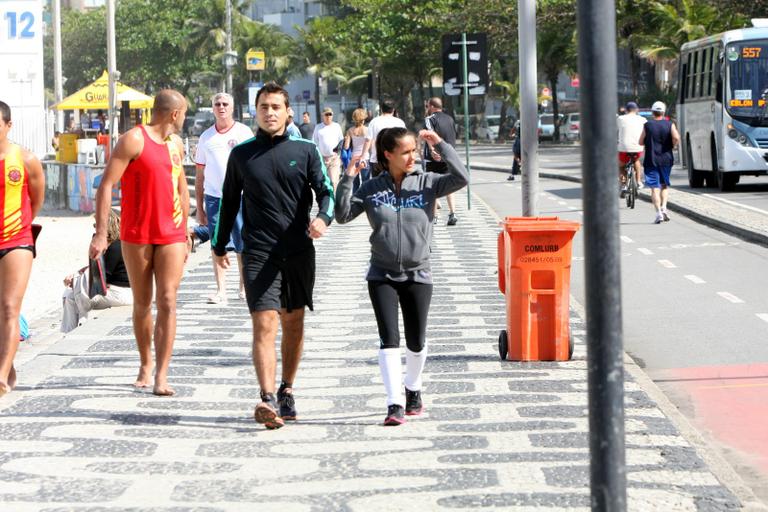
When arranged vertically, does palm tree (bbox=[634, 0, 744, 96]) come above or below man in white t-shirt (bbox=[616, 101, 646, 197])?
above

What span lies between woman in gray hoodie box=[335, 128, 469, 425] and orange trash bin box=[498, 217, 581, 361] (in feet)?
6.23

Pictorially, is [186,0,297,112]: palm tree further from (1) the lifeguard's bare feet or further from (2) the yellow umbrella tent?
(1) the lifeguard's bare feet

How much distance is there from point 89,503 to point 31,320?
933cm

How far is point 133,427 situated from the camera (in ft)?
26.2

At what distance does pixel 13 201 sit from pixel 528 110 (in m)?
3.89

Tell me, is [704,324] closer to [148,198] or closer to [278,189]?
[148,198]

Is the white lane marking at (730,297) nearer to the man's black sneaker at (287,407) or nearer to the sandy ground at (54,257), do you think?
the man's black sneaker at (287,407)

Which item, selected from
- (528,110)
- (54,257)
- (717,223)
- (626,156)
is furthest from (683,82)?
(528,110)

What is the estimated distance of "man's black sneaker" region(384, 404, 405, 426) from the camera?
7859mm

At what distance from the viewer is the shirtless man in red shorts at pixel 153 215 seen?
888cm

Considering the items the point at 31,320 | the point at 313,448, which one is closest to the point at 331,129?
the point at 31,320

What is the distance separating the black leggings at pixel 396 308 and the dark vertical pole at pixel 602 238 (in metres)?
3.92

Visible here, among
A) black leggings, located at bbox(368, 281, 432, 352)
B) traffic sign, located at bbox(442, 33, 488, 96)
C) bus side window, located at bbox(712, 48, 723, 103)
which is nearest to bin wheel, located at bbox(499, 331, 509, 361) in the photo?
black leggings, located at bbox(368, 281, 432, 352)

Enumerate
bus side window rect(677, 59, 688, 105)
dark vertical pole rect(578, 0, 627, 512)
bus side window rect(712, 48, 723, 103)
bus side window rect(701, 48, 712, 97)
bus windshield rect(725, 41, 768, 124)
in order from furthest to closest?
bus side window rect(677, 59, 688, 105) → bus side window rect(701, 48, 712, 97) → bus side window rect(712, 48, 723, 103) → bus windshield rect(725, 41, 768, 124) → dark vertical pole rect(578, 0, 627, 512)
